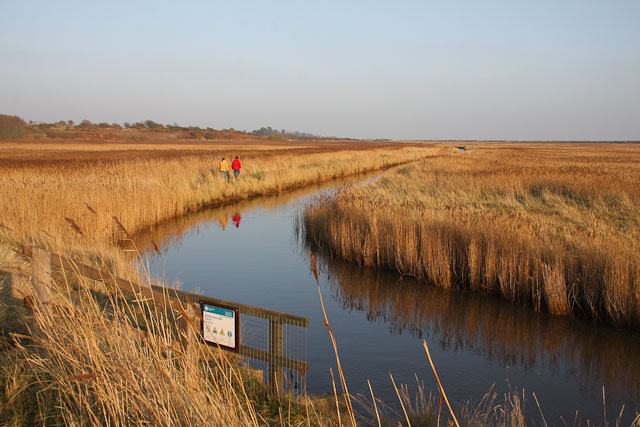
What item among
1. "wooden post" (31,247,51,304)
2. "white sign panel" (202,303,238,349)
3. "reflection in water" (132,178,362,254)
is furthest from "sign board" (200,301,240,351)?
"reflection in water" (132,178,362,254)

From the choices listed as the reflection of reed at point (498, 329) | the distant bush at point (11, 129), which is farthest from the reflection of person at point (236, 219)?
the distant bush at point (11, 129)

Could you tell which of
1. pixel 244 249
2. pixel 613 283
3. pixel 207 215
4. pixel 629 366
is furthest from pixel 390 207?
pixel 207 215

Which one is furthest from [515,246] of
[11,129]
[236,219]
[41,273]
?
[11,129]

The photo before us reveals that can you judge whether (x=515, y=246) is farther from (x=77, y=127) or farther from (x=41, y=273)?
(x=77, y=127)

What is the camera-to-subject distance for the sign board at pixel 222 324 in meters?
3.38

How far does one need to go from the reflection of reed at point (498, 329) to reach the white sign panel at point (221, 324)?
389 centimetres

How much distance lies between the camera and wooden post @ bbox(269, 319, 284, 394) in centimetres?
361

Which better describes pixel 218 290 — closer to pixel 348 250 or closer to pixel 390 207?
pixel 348 250

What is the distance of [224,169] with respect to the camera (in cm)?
2100

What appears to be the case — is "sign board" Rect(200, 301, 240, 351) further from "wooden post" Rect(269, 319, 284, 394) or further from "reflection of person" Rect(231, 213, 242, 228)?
"reflection of person" Rect(231, 213, 242, 228)

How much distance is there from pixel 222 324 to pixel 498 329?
15.8 ft

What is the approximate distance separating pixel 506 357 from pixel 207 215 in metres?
12.2

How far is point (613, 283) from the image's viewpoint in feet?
21.5

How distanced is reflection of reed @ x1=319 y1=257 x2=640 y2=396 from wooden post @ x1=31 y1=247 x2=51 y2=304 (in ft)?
15.0
